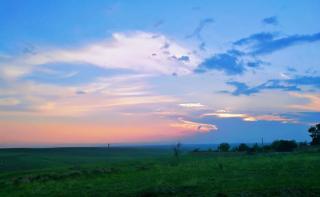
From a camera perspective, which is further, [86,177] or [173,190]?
[86,177]

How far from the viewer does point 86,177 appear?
4191 cm

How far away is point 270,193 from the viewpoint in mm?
24734

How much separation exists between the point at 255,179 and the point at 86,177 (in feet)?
61.6

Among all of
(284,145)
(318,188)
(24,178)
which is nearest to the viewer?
(318,188)

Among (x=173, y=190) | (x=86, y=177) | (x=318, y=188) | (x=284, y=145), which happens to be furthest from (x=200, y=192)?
(x=284, y=145)

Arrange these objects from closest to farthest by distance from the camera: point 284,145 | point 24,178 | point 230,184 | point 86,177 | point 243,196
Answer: point 243,196 < point 230,184 < point 24,178 < point 86,177 < point 284,145

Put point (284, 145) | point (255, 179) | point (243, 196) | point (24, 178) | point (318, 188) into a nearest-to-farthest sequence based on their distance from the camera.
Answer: point (243, 196) → point (318, 188) → point (255, 179) → point (24, 178) → point (284, 145)

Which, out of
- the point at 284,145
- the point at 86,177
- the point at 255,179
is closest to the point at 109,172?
the point at 86,177

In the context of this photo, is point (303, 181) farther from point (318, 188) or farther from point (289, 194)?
point (289, 194)

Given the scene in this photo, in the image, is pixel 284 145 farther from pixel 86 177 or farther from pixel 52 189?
pixel 52 189

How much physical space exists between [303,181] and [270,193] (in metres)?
6.58

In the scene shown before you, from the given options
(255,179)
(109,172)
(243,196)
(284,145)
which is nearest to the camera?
(243,196)

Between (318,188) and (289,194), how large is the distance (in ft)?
8.89

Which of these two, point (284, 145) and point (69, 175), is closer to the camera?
point (69, 175)
